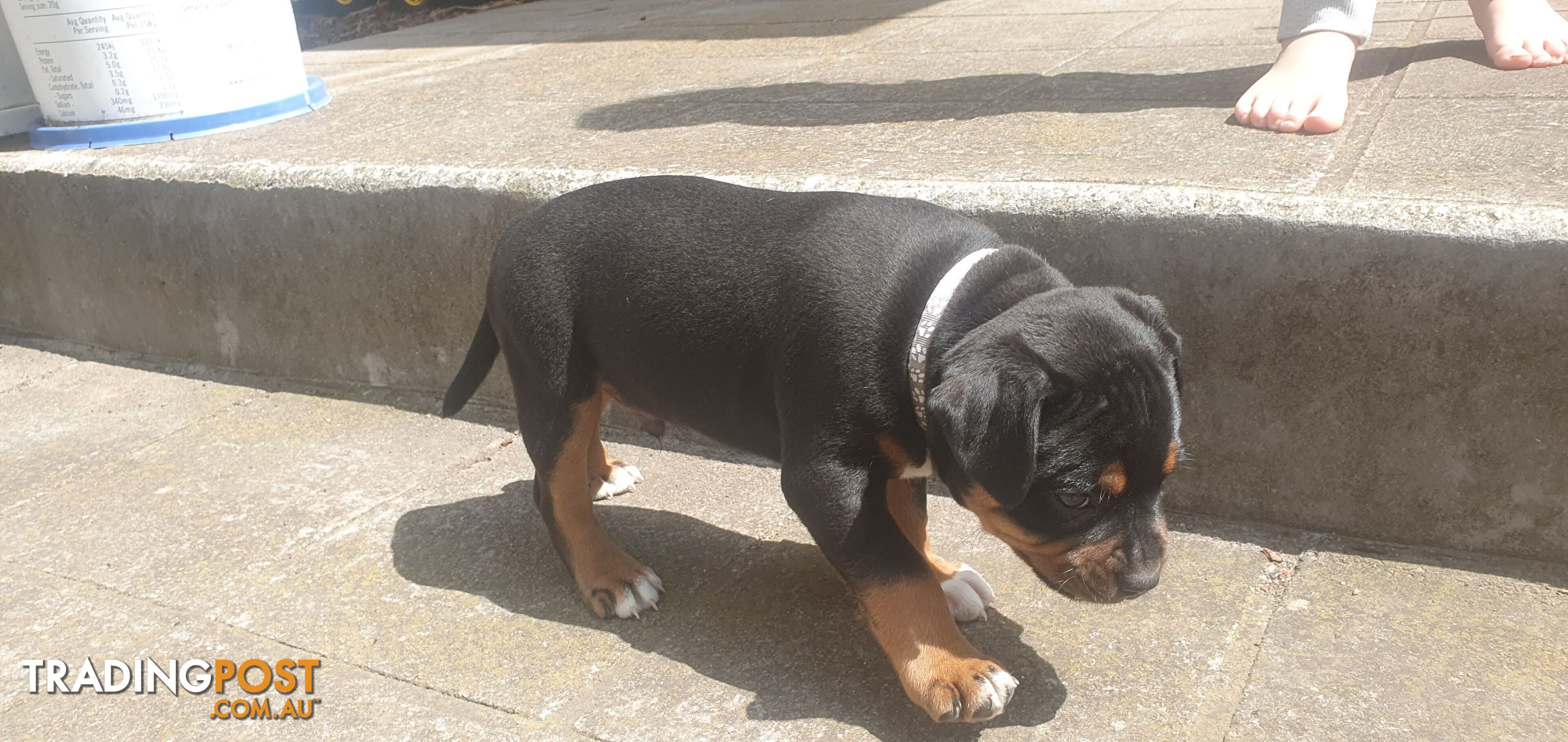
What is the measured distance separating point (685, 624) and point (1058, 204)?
1.41 meters

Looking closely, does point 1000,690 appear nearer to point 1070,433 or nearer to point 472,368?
point 1070,433

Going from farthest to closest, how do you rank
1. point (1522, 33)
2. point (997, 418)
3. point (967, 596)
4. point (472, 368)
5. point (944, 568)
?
point (1522, 33), point (472, 368), point (944, 568), point (967, 596), point (997, 418)

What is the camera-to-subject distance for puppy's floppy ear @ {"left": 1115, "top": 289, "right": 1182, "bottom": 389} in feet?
7.86

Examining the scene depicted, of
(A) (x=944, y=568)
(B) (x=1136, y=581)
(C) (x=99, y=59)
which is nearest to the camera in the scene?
(B) (x=1136, y=581)

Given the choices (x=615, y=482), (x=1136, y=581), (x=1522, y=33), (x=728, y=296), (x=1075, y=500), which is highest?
(x=1522, y=33)

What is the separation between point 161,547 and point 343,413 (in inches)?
38.7

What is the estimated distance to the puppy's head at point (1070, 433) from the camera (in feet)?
7.06

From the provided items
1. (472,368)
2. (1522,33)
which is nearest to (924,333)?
(472,368)

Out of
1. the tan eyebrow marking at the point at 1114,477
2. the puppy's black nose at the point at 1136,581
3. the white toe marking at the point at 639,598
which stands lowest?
the white toe marking at the point at 639,598

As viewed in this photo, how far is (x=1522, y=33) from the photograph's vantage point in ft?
13.1

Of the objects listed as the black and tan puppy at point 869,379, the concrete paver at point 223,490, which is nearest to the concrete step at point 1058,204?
the concrete paver at point 223,490

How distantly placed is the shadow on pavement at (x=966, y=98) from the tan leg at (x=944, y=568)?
177 centimetres

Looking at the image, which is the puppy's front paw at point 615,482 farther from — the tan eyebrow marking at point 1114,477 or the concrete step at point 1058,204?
the tan eyebrow marking at point 1114,477

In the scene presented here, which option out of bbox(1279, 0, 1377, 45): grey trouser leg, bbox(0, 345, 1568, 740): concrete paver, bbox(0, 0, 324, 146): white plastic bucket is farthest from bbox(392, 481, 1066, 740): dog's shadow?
bbox(0, 0, 324, 146): white plastic bucket
